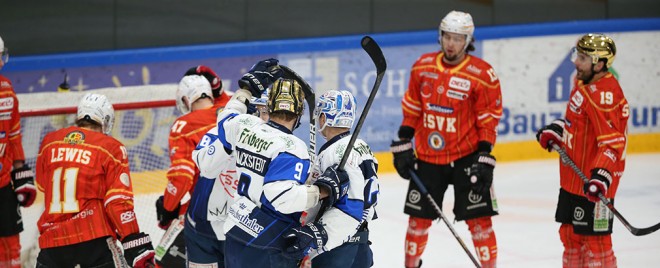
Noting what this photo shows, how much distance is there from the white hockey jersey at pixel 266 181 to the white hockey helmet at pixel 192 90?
119cm

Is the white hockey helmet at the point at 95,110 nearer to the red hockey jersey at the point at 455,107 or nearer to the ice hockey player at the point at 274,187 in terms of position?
the ice hockey player at the point at 274,187

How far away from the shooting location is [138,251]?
482cm

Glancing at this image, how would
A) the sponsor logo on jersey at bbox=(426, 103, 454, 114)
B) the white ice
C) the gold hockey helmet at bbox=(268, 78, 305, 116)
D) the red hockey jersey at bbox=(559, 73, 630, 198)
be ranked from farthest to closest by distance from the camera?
the white ice → the sponsor logo on jersey at bbox=(426, 103, 454, 114) → the red hockey jersey at bbox=(559, 73, 630, 198) → the gold hockey helmet at bbox=(268, 78, 305, 116)

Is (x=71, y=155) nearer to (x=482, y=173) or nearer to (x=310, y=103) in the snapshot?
(x=310, y=103)

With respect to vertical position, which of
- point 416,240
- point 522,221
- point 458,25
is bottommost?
point 522,221

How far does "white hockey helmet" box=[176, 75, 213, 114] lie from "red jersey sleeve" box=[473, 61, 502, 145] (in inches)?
61.1

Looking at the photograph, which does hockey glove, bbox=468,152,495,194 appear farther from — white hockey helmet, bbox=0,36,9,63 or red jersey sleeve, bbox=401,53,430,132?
white hockey helmet, bbox=0,36,9,63

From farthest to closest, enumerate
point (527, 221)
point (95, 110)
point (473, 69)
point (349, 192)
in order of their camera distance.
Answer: point (527, 221) → point (473, 69) → point (95, 110) → point (349, 192)

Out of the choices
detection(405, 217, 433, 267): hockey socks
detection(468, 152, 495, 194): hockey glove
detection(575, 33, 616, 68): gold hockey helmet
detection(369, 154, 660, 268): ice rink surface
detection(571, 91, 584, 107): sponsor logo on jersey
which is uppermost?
detection(575, 33, 616, 68): gold hockey helmet

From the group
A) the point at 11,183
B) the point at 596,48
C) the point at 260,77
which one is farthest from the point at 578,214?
the point at 11,183

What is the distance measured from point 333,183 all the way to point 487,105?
7.35ft

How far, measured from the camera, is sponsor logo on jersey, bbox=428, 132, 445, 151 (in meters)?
6.39

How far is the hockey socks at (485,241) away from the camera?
6227mm

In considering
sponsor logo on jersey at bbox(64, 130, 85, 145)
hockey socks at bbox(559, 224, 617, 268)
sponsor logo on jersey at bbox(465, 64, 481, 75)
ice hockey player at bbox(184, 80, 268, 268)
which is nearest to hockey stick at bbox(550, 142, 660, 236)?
hockey socks at bbox(559, 224, 617, 268)
